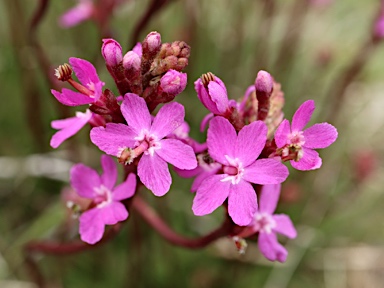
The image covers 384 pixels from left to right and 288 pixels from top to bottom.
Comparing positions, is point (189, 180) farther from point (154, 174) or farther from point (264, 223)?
point (154, 174)

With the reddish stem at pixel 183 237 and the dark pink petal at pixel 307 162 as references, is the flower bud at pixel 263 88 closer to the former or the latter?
the dark pink petal at pixel 307 162

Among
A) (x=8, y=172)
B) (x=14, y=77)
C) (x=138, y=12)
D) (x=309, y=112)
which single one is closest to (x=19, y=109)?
(x=14, y=77)

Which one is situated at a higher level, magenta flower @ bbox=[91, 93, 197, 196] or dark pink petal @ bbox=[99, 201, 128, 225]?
magenta flower @ bbox=[91, 93, 197, 196]

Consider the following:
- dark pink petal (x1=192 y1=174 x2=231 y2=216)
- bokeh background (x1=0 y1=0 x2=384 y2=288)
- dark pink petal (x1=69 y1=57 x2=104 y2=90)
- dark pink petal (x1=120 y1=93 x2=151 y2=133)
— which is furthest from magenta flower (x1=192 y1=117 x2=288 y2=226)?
bokeh background (x1=0 y1=0 x2=384 y2=288)

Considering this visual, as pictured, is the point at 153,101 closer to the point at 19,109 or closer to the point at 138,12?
the point at 19,109

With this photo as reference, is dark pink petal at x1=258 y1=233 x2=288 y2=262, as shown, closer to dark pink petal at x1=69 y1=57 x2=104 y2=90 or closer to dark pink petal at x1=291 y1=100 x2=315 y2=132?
dark pink petal at x1=291 y1=100 x2=315 y2=132

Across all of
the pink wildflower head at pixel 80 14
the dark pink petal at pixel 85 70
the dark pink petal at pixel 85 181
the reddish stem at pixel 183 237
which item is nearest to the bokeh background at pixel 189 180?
the pink wildflower head at pixel 80 14

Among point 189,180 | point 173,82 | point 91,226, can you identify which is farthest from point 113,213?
point 189,180
